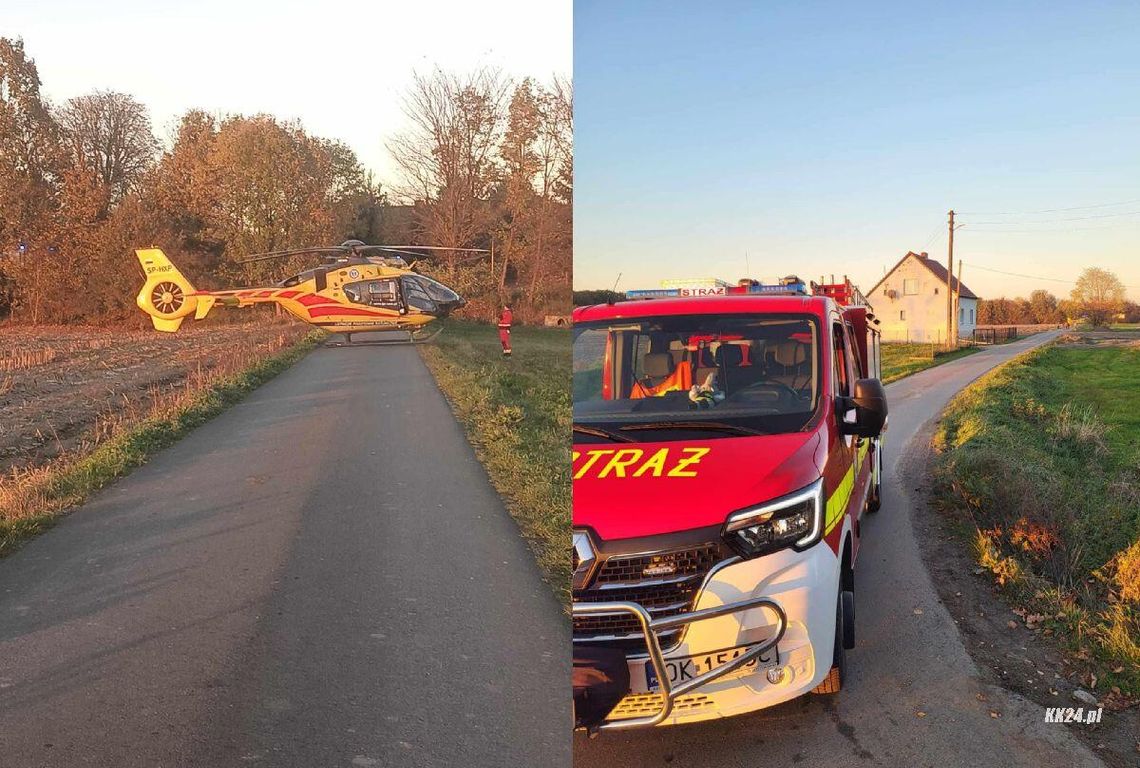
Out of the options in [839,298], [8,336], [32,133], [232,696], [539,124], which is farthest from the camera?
[8,336]

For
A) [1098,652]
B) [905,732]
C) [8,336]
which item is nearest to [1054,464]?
[1098,652]

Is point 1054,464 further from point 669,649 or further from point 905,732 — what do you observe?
point 669,649

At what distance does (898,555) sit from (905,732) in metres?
3.30

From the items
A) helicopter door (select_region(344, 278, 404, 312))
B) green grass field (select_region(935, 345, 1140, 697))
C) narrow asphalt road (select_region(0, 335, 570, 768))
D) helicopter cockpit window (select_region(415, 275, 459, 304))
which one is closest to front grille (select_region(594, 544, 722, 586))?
narrow asphalt road (select_region(0, 335, 570, 768))

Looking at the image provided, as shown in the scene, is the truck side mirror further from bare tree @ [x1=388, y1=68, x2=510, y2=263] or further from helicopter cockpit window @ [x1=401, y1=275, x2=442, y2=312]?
helicopter cockpit window @ [x1=401, y1=275, x2=442, y2=312]

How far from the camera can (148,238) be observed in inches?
319

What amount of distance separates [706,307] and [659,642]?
4.74 ft

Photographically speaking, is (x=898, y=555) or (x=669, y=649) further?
(x=898, y=555)

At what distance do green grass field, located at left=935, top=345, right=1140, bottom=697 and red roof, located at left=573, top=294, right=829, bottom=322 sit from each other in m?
2.42

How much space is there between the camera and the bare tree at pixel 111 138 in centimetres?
516

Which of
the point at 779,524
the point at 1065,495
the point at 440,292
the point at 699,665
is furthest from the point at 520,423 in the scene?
the point at 699,665

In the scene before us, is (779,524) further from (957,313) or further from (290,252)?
(957,313)

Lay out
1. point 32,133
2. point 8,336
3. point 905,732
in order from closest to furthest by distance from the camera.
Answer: point 905,732 < point 32,133 < point 8,336

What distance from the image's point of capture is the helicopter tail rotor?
8.27 meters
